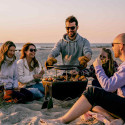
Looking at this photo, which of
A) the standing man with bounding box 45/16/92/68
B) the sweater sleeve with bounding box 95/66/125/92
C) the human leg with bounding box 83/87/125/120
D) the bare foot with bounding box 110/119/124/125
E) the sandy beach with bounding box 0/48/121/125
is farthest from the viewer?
the standing man with bounding box 45/16/92/68

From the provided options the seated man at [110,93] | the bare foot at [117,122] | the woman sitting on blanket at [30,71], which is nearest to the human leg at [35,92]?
the woman sitting on blanket at [30,71]

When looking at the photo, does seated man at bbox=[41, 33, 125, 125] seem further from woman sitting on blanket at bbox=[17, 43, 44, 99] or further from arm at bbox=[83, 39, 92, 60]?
arm at bbox=[83, 39, 92, 60]

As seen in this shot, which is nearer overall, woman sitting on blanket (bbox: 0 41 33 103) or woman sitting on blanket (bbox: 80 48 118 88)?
woman sitting on blanket (bbox: 0 41 33 103)

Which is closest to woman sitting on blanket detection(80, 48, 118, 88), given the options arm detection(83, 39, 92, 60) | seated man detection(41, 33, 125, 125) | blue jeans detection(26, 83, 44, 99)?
arm detection(83, 39, 92, 60)

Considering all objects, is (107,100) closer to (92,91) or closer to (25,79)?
(92,91)

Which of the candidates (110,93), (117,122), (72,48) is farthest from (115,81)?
(72,48)

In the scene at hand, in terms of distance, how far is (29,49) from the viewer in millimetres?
5230

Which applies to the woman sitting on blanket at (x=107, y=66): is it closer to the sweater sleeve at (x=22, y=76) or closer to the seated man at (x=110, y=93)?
the sweater sleeve at (x=22, y=76)

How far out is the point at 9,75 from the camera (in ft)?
16.1

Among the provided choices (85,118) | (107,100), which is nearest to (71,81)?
(85,118)

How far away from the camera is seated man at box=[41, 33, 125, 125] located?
2.65m

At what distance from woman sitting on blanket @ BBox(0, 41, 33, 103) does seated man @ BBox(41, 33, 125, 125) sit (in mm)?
1996

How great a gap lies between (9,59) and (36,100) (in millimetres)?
1271

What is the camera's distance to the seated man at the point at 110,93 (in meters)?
2.65
